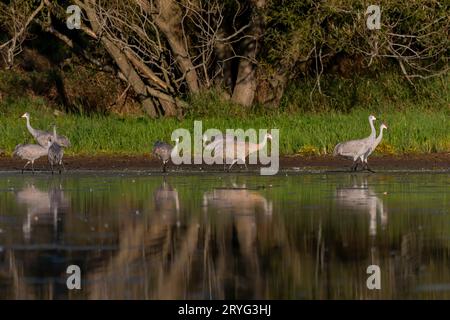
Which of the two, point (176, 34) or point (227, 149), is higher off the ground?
point (176, 34)

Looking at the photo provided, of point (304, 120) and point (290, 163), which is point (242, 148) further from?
point (304, 120)

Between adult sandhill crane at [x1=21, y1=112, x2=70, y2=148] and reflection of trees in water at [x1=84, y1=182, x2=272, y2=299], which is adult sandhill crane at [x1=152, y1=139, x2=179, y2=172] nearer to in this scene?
adult sandhill crane at [x1=21, y1=112, x2=70, y2=148]

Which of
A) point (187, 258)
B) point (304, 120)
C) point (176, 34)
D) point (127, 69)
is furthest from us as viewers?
point (127, 69)

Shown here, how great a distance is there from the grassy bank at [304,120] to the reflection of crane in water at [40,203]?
17.4 feet

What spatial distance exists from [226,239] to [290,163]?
9.54 metres

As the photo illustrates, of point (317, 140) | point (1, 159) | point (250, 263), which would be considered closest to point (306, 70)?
point (317, 140)

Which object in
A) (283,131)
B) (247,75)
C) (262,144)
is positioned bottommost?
(262,144)

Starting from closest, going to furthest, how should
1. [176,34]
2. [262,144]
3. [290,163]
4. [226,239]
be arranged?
1. [226,239]
2. [262,144]
3. [290,163]
4. [176,34]

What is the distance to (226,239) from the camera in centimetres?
1241

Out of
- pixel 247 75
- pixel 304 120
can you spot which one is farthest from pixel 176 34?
pixel 304 120

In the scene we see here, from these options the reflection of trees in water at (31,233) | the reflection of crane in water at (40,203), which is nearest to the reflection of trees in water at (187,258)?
the reflection of trees in water at (31,233)

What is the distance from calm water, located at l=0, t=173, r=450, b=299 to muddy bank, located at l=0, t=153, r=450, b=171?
2.68 metres

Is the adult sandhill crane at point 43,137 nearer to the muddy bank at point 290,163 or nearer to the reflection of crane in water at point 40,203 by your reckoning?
the muddy bank at point 290,163

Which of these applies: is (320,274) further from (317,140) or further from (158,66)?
(158,66)
